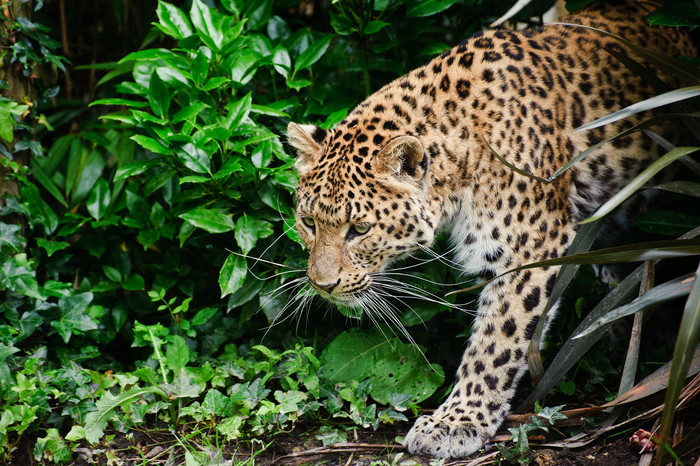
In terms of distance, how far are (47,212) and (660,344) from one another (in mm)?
4723

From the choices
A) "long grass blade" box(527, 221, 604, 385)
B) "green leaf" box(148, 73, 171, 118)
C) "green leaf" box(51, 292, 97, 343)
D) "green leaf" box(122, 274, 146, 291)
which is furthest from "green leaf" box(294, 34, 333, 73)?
"long grass blade" box(527, 221, 604, 385)

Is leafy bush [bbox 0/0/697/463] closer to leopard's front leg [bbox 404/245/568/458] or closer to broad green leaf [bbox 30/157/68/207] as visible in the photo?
broad green leaf [bbox 30/157/68/207]

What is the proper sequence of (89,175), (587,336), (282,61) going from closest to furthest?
(587,336) → (282,61) → (89,175)

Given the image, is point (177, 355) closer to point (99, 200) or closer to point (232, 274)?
point (232, 274)

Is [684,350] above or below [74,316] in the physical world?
above

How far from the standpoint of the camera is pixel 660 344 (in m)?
5.16

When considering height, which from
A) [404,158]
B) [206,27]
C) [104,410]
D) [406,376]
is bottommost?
[406,376]

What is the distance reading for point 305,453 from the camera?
4238 millimetres

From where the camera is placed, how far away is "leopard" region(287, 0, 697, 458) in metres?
4.23

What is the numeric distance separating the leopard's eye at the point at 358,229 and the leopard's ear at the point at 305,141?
0.51 metres

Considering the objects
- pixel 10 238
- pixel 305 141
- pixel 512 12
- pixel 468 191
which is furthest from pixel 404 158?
pixel 10 238

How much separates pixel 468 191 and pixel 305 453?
186 cm

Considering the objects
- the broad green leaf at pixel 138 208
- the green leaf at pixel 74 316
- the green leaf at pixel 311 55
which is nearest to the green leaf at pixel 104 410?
the green leaf at pixel 74 316

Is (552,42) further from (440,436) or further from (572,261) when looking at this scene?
(440,436)
